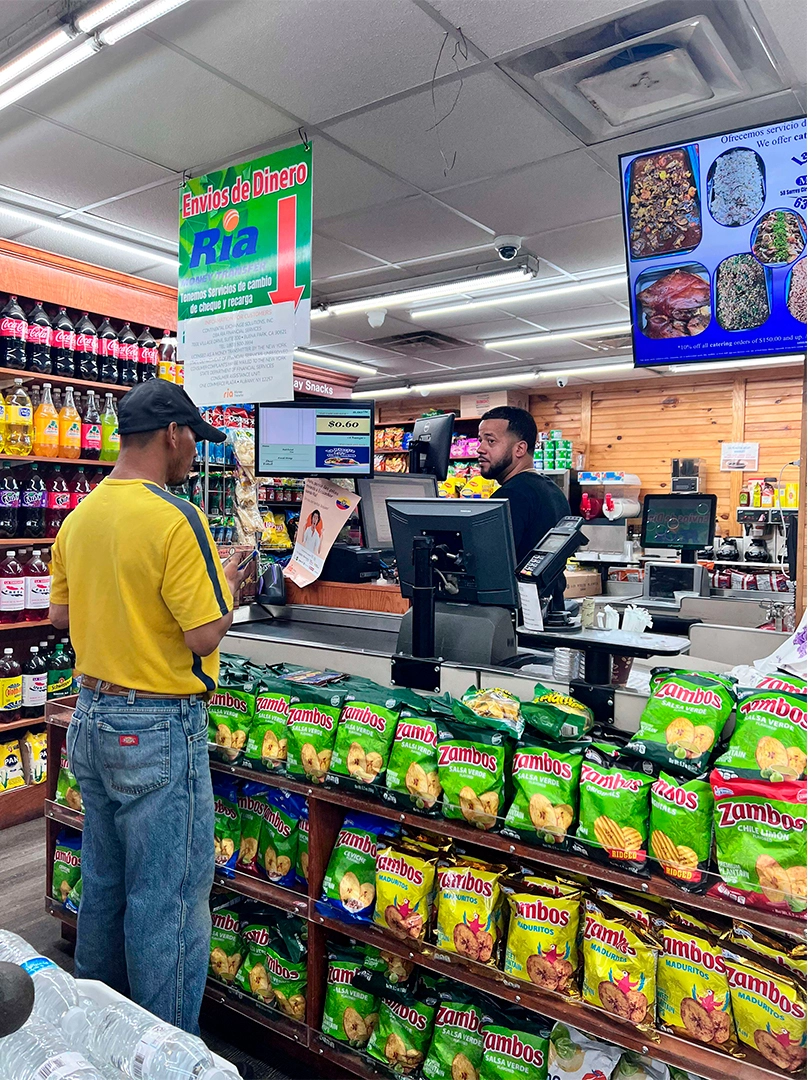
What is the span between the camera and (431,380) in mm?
10789

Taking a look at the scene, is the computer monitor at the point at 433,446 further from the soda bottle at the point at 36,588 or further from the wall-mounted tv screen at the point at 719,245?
the soda bottle at the point at 36,588

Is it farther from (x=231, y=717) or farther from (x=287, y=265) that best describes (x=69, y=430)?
(x=231, y=717)

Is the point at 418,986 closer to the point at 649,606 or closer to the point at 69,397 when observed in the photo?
the point at 69,397

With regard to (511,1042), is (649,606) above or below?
above

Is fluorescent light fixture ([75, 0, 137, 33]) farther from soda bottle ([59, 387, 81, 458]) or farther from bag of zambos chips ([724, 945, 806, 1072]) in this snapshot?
bag of zambos chips ([724, 945, 806, 1072])

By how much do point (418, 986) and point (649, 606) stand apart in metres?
4.54

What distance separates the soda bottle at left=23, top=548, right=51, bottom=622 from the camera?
453 centimetres

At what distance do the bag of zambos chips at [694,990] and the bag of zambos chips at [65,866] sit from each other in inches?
85.5

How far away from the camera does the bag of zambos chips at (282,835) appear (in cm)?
235

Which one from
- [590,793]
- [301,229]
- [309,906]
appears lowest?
[309,906]

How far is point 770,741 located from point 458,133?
11.3 ft

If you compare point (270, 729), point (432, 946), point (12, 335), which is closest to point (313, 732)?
point (270, 729)

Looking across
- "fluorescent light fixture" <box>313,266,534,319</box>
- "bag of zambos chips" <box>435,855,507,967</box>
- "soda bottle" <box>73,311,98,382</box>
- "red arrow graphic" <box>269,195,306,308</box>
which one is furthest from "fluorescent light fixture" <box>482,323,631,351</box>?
"bag of zambos chips" <box>435,855,507,967</box>

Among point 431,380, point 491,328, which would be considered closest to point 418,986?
point 491,328
